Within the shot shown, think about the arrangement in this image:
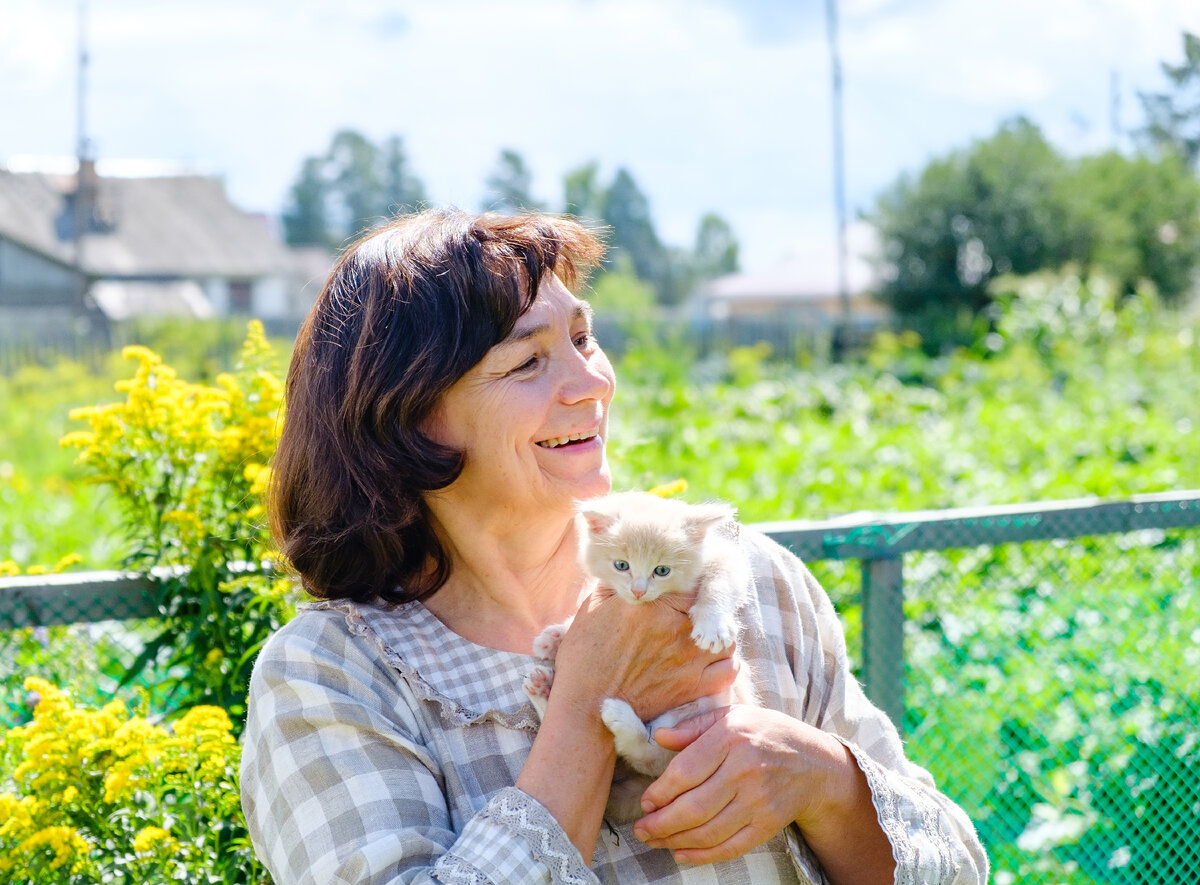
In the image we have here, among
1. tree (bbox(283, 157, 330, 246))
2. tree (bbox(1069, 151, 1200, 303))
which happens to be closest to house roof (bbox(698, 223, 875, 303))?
tree (bbox(1069, 151, 1200, 303))

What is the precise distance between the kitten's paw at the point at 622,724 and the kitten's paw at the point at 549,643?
16 centimetres

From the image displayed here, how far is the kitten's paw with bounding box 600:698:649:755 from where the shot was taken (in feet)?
4.91

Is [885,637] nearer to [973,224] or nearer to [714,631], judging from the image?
[714,631]

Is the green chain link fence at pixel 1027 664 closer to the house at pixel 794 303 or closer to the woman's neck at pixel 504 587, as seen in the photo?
the woman's neck at pixel 504 587

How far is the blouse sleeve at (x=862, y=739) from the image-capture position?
1.59 meters

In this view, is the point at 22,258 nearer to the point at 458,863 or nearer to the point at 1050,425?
the point at 1050,425

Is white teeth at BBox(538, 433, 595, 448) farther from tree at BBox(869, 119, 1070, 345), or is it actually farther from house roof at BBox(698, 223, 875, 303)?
house roof at BBox(698, 223, 875, 303)

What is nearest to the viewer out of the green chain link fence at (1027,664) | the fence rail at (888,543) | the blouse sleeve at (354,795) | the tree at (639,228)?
the blouse sleeve at (354,795)

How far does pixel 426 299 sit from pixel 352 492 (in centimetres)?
34

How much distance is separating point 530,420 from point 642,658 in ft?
1.38

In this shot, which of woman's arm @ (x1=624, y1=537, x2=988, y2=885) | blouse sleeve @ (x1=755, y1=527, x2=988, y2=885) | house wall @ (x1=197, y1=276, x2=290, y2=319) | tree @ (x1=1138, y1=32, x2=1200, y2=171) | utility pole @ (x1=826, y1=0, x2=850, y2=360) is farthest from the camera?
house wall @ (x1=197, y1=276, x2=290, y2=319)

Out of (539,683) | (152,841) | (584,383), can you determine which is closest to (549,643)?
(539,683)

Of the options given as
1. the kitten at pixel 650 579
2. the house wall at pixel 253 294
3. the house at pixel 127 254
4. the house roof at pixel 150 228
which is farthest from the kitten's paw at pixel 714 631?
the house wall at pixel 253 294

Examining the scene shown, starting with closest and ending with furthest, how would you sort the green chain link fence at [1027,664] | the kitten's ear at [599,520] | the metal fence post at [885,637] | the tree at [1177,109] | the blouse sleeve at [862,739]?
the blouse sleeve at [862,739] → the kitten's ear at [599,520] → the green chain link fence at [1027,664] → the metal fence post at [885,637] → the tree at [1177,109]
